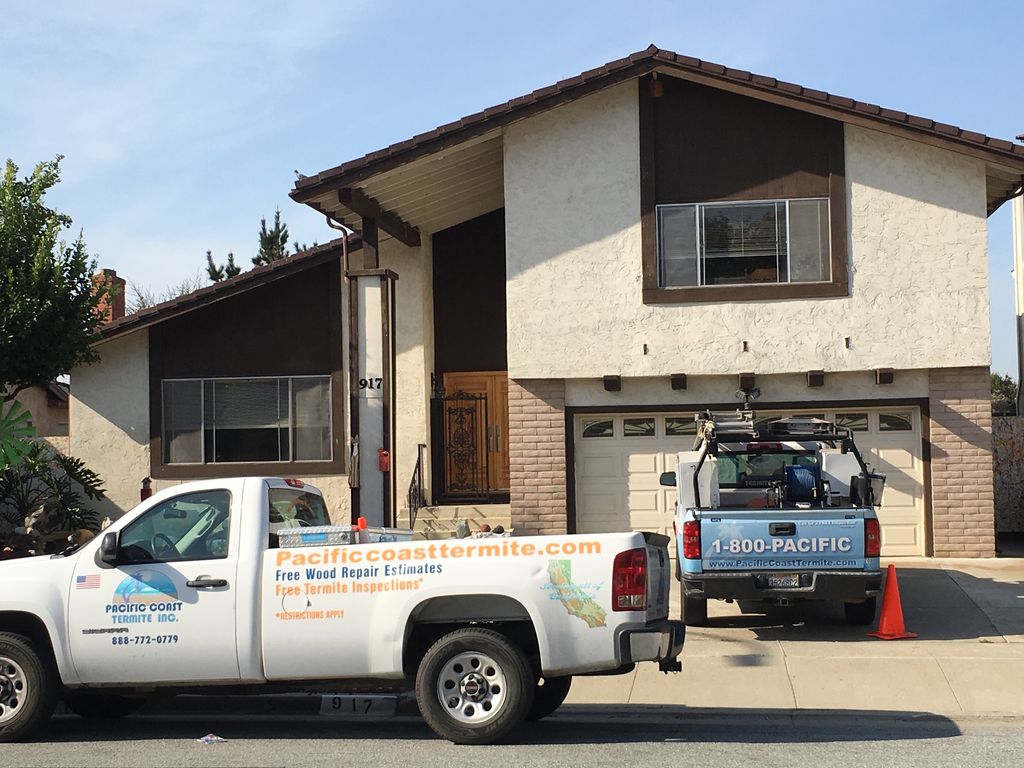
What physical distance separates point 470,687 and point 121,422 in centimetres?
1330

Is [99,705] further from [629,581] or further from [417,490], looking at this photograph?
[417,490]

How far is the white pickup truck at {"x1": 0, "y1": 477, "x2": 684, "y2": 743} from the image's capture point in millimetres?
7879

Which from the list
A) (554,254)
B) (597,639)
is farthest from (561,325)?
(597,639)

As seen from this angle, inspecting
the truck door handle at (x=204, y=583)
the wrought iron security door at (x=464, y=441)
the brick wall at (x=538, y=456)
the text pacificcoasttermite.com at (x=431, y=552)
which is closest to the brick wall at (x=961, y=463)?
the brick wall at (x=538, y=456)

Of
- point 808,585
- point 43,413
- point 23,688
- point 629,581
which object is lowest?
point 23,688

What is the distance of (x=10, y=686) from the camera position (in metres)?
8.43

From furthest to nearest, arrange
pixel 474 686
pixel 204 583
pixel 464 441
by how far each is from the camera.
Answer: pixel 464 441
pixel 204 583
pixel 474 686

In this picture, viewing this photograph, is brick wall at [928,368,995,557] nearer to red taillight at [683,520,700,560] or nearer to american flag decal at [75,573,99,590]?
red taillight at [683,520,700,560]

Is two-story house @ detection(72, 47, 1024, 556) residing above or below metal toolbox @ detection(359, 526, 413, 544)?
above

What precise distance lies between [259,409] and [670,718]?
39.6 feet

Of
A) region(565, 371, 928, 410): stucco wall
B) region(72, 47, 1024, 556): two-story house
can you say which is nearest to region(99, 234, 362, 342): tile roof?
region(72, 47, 1024, 556): two-story house

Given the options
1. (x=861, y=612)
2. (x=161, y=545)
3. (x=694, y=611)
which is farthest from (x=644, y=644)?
(x=861, y=612)

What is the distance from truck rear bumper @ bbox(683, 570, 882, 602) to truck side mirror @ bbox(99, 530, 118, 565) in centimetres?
550

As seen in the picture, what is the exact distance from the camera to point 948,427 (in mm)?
16906
